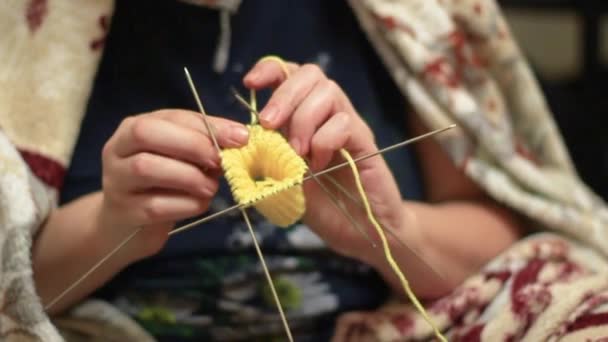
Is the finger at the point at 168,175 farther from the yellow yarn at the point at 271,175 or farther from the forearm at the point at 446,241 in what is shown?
the forearm at the point at 446,241

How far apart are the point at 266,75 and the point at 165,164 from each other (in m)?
0.12

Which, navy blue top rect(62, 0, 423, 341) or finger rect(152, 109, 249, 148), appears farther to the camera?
navy blue top rect(62, 0, 423, 341)

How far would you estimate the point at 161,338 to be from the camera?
79cm

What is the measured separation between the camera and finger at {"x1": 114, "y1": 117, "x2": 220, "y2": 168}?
→ 0.56 metres

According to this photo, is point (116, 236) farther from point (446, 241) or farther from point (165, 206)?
point (446, 241)

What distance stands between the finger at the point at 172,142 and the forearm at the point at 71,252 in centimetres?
14

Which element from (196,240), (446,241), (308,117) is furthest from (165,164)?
(446,241)

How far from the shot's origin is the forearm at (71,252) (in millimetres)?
696

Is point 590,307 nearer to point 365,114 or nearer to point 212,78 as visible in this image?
point 365,114

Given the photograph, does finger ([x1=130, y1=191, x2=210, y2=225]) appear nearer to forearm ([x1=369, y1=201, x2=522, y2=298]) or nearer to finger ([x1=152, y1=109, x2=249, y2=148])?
finger ([x1=152, y1=109, x2=249, y2=148])

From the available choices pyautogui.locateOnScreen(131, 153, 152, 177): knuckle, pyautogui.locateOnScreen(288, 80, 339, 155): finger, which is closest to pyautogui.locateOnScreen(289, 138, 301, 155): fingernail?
pyautogui.locateOnScreen(288, 80, 339, 155): finger

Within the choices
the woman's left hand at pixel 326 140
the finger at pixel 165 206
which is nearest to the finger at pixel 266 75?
the woman's left hand at pixel 326 140

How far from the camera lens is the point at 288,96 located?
594mm

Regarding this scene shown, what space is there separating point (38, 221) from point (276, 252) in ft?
0.76
